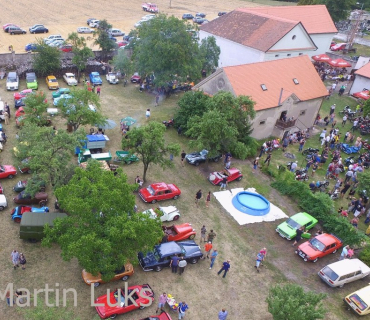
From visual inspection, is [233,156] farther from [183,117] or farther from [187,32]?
[187,32]

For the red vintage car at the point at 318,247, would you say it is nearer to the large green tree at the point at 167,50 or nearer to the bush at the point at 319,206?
the bush at the point at 319,206

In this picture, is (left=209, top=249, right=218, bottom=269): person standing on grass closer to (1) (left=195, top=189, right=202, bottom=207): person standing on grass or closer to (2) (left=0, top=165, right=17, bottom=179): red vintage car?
(1) (left=195, top=189, right=202, bottom=207): person standing on grass

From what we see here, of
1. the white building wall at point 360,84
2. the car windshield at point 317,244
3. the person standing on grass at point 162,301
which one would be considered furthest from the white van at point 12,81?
the white building wall at point 360,84

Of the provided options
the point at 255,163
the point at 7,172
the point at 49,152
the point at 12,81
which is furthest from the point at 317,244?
the point at 12,81

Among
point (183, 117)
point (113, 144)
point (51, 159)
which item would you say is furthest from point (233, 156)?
point (51, 159)

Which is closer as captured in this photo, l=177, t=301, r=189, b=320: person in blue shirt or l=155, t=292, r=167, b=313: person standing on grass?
l=177, t=301, r=189, b=320: person in blue shirt

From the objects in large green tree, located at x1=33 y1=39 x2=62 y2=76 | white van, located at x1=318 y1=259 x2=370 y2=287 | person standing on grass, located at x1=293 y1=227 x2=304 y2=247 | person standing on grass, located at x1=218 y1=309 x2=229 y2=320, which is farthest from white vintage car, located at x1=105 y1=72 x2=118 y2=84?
person standing on grass, located at x1=218 y1=309 x2=229 y2=320
